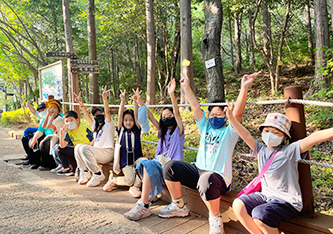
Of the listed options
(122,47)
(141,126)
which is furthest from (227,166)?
(122,47)

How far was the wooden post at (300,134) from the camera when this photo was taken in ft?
7.38

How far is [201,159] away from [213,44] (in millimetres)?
3494

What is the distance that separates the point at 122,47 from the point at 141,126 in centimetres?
2234

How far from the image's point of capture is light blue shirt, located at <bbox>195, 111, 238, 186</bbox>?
8.85 ft

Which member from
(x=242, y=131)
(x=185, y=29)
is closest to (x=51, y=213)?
(x=242, y=131)

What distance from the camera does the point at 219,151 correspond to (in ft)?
Result: 8.96

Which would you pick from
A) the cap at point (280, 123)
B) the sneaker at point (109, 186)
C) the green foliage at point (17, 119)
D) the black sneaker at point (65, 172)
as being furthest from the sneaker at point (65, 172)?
the green foliage at point (17, 119)

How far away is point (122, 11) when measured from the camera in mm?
10656

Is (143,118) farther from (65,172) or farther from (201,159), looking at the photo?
(65,172)

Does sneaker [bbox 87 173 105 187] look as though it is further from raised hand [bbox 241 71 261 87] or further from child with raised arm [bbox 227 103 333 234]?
raised hand [bbox 241 71 261 87]

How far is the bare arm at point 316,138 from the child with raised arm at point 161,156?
4.92 feet

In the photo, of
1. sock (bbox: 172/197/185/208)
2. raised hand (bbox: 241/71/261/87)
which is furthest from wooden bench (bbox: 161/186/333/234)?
raised hand (bbox: 241/71/261/87)

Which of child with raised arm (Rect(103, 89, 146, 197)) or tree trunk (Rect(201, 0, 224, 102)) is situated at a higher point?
tree trunk (Rect(201, 0, 224, 102))

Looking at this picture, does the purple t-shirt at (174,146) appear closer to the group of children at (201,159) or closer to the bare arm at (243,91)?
the group of children at (201,159)
